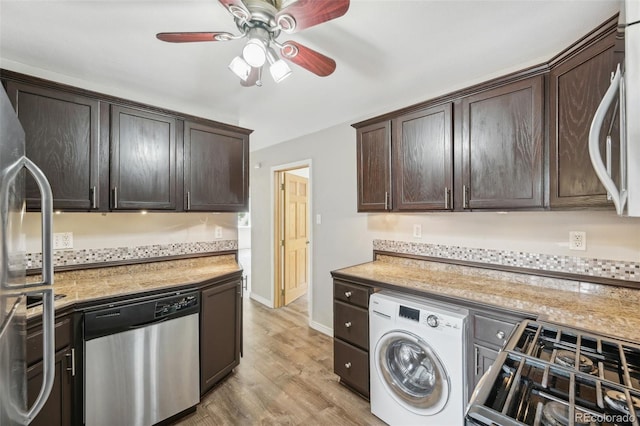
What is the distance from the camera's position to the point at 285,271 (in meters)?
4.28

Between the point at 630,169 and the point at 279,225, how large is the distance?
3.69 m

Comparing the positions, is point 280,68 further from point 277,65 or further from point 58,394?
point 58,394

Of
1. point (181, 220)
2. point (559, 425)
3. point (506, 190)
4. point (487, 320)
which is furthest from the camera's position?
point (181, 220)

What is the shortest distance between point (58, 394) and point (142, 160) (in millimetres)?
1551

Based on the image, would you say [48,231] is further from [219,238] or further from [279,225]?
[279,225]

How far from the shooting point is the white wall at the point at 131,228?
2.08 m

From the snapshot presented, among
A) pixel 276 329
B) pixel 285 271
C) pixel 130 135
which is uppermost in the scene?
pixel 130 135

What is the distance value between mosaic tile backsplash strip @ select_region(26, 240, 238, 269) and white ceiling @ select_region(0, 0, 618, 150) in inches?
52.6

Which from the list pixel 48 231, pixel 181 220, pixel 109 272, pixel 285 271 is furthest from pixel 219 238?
pixel 48 231

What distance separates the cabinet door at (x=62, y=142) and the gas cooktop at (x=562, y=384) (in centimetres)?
245

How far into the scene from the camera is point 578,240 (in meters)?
1.76

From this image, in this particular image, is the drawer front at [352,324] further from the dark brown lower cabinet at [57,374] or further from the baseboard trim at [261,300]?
the baseboard trim at [261,300]

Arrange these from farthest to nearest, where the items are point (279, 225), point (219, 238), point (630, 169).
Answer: point (279, 225) → point (219, 238) → point (630, 169)

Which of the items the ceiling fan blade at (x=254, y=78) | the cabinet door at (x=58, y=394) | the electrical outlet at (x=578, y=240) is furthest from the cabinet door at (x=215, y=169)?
the electrical outlet at (x=578, y=240)
